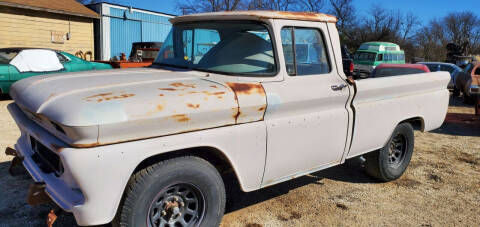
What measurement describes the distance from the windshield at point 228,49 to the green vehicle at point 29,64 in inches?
317

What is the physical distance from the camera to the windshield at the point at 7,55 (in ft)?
33.5

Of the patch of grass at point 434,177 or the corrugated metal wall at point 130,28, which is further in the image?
the corrugated metal wall at point 130,28

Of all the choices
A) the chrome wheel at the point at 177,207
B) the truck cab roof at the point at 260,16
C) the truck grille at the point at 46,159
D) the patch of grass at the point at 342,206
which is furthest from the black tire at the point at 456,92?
the truck grille at the point at 46,159

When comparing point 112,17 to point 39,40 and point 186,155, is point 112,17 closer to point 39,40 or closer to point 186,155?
point 39,40

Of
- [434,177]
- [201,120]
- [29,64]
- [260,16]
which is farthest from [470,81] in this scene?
[29,64]

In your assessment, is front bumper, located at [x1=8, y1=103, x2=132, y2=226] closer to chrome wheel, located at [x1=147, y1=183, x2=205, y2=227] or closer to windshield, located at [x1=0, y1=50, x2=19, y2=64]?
chrome wheel, located at [x1=147, y1=183, x2=205, y2=227]

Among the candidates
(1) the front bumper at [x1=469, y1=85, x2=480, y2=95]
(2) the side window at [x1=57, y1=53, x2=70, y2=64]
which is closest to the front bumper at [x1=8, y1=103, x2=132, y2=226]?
(2) the side window at [x1=57, y1=53, x2=70, y2=64]

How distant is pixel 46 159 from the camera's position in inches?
114

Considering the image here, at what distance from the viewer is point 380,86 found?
4.04m

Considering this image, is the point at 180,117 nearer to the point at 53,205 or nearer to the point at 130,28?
the point at 53,205

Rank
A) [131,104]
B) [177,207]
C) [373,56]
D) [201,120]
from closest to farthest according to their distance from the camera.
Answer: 1. [131,104]
2. [201,120]
3. [177,207]
4. [373,56]

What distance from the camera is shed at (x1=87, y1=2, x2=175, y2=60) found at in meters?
19.8

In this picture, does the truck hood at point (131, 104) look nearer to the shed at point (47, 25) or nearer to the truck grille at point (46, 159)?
the truck grille at point (46, 159)

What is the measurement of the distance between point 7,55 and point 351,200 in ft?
32.6
